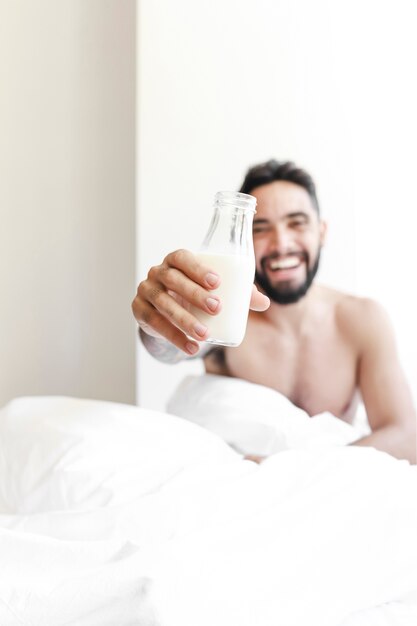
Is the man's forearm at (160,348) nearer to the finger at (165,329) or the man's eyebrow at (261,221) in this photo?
the finger at (165,329)

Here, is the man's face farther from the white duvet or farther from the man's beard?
the white duvet

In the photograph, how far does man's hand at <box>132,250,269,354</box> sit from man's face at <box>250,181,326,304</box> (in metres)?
0.84

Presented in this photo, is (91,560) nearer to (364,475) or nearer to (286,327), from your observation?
(364,475)

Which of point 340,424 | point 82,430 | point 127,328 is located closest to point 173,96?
point 127,328

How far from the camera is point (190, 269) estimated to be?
3.04 ft

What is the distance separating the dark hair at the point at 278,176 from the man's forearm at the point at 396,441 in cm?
63

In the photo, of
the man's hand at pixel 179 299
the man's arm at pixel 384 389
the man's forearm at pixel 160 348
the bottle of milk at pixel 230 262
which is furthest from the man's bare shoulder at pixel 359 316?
the bottle of milk at pixel 230 262

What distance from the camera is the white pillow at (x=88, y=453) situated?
102 cm

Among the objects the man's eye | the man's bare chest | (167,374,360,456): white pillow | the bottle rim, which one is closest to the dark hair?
the man's eye

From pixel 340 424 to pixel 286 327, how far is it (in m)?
0.42

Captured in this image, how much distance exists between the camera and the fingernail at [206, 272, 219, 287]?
91cm

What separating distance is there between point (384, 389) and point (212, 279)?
0.94 m

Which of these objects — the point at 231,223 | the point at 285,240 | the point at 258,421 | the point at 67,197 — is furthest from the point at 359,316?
the point at 231,223

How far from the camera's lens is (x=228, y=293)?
0.92m
